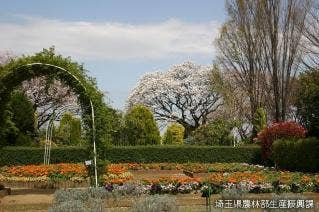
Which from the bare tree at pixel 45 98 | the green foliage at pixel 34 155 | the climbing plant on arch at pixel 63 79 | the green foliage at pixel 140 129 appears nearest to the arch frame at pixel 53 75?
the climbing plant on arch at pixel 63 79

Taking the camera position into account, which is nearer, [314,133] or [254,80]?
[314,133]

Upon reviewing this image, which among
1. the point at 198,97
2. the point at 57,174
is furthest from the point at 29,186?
the point at 198,97

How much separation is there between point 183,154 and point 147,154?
68.8 inches

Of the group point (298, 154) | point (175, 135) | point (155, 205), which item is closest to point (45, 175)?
point (155, 205)

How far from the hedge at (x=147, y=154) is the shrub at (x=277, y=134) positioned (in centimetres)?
79

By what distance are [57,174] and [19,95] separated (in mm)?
11816

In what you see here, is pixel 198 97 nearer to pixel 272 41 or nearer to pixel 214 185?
pixel 272 41

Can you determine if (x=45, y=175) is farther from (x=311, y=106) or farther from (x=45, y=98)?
(x=45, y=98)

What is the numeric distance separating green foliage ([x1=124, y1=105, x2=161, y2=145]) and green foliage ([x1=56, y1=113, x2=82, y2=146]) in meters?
2.86

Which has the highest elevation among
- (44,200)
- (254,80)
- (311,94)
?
(254,80)

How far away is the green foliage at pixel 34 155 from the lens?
25.3 m

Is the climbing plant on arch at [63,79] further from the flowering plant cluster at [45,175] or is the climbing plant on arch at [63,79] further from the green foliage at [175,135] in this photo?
the green foliage at [175,135]

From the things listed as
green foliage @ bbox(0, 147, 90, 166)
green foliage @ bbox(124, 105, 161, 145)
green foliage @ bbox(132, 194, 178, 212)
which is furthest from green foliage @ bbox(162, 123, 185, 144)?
green foliage @ bbox(132, 194, 178, 212)

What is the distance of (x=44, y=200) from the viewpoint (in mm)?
13766
